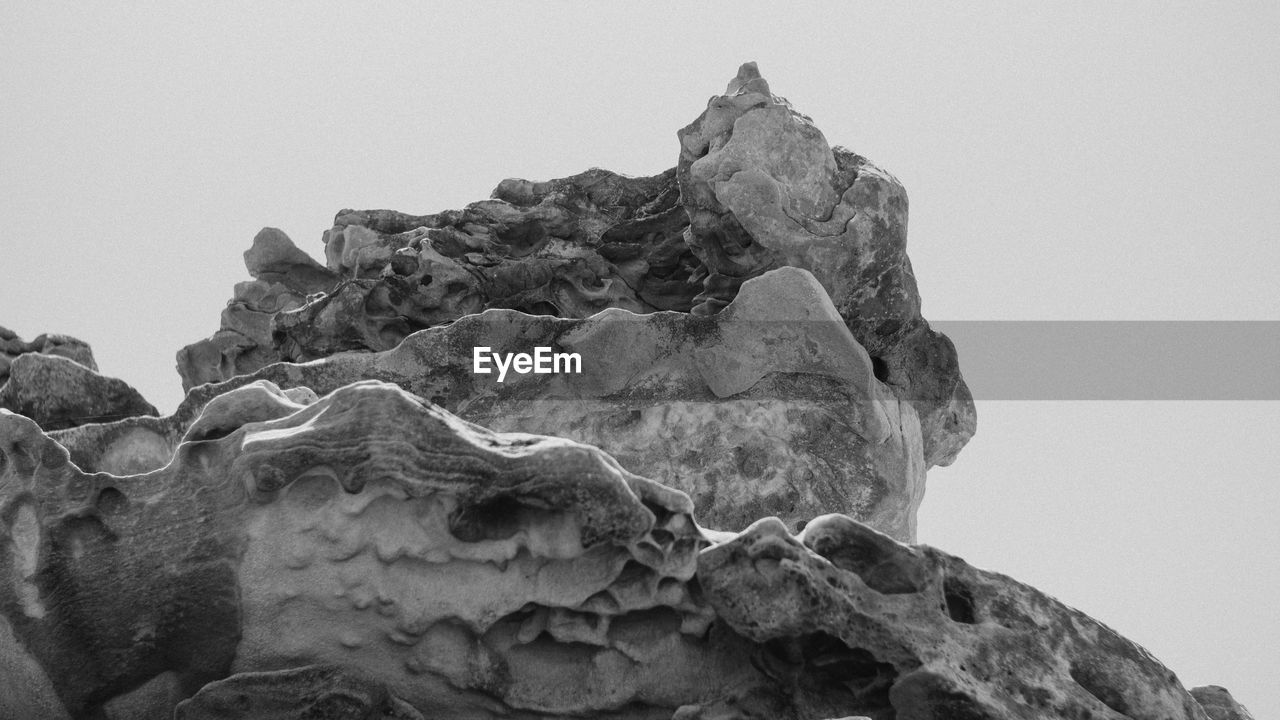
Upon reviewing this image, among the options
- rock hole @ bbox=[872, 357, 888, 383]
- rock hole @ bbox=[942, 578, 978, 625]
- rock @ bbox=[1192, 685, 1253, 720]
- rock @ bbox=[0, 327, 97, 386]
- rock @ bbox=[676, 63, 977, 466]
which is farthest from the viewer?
rock @ bbox=[0, 327, 97, 386]

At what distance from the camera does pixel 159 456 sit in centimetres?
492

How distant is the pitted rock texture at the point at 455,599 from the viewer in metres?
3.60

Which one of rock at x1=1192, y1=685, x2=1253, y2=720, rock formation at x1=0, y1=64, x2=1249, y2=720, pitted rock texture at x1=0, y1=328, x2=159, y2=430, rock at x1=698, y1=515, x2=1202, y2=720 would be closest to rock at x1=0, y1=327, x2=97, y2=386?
pitted rock texture at x1=0, y1=328, x2=159, y2=430

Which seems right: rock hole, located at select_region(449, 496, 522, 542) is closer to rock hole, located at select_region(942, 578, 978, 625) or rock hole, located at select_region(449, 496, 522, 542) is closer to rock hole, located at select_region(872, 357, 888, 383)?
rock hole, located at select_region(942, 578, 978, 625)

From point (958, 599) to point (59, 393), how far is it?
11.6 ft

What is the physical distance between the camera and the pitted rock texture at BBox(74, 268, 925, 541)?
557 cm

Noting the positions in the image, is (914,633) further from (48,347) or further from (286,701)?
(48,347)

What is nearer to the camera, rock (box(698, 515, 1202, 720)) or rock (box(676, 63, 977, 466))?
rock (box(698, 515, 1202, 720))

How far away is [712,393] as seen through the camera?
569 cm

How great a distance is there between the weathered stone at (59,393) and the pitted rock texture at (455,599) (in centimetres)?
186

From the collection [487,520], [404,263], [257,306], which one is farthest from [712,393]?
[257,306]

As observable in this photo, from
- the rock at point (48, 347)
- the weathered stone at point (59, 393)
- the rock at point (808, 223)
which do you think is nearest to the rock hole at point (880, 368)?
the rock at point (808, 223)

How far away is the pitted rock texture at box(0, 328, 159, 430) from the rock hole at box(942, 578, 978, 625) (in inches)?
134

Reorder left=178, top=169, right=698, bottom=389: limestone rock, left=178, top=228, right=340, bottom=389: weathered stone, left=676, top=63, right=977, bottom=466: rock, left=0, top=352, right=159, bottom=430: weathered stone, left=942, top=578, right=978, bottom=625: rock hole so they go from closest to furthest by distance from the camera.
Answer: left=942, top=578, right=978, bottom=625: rock hole, left=0, top=352, right=159, bottom=430: weathered stone, left=676, top=63, right=977, bottom=466: rock, left=178, top=169, right=698, bottom=389: limestone rock, left=178, top=228, right=340, bottom=389: weathered stone
